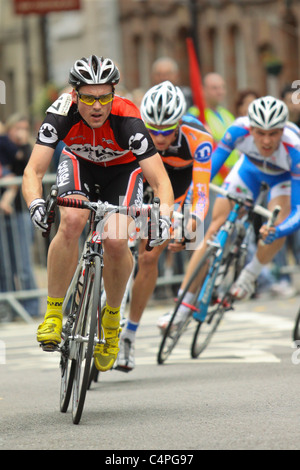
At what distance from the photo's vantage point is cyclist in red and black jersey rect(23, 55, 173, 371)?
748 cm

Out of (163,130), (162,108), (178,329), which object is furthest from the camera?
(178,329)

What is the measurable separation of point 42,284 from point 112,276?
7690 millimetres

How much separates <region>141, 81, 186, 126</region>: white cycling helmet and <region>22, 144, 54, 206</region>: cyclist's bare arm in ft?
6.40

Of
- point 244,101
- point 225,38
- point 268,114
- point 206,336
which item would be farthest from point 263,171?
point 225,38

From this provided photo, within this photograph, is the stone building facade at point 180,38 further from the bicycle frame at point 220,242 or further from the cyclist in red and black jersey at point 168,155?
the cyclist in red and black jersey at point 168,155

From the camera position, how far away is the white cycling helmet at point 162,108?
30.7 ft

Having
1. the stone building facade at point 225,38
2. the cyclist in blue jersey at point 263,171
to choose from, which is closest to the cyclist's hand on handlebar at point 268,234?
the cyclist in blue jersey at point 263,171

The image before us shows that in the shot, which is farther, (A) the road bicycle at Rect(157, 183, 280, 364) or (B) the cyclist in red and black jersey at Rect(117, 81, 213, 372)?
(A) the road bicycle at Rect(157, 183, 280, 364)

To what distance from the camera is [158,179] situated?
7.50 meters

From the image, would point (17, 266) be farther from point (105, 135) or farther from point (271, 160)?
point (105, 135)

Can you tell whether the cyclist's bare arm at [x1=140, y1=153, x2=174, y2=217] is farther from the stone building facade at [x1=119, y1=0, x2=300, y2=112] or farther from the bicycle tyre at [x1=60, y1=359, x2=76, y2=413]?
the stone building facade at [x1=119, y1=0, x2=300, y2=112]

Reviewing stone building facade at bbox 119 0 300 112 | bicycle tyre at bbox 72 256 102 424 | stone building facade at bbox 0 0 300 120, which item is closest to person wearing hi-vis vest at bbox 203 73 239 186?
bicycle tyre at bbox 72 256 102 424

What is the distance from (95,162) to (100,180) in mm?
121

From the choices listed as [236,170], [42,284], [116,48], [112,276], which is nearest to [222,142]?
[236,170]
